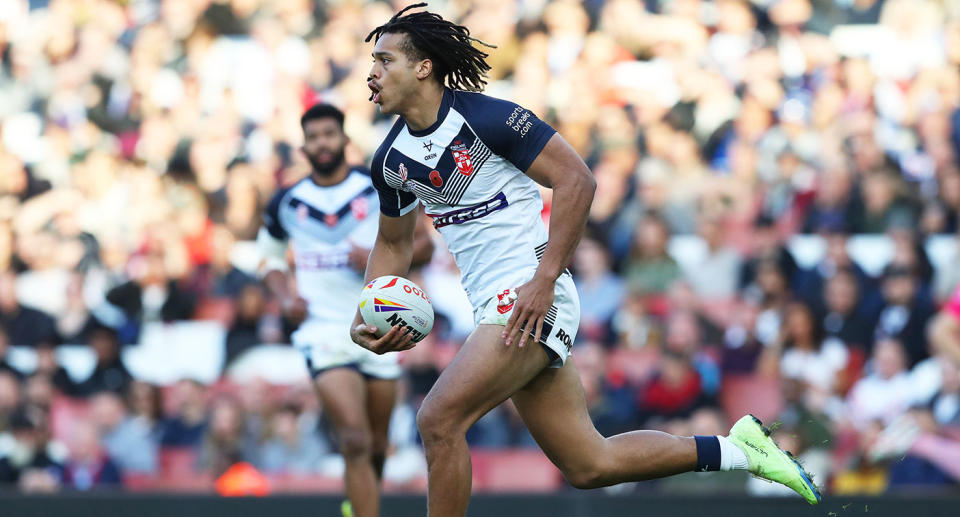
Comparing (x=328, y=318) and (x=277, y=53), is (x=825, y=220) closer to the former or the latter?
(x=328, y=318)

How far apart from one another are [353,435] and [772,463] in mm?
2776

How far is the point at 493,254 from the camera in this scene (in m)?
6.00

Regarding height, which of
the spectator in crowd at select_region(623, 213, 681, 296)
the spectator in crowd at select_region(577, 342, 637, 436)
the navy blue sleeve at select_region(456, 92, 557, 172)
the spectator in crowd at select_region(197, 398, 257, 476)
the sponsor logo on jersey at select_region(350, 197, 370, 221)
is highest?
the spectator in crowd at select_region(623, 213, 681, 296)

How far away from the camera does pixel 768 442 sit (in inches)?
255

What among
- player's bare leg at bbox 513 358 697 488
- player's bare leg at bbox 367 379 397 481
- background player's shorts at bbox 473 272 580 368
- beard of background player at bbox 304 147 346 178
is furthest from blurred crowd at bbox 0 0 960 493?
background player's shorts at bbox 473 272 580 368

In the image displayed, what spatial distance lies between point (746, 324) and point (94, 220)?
763 cm

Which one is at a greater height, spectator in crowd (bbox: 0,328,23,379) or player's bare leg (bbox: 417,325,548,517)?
spectator in crowd (bbox: 0,328,23,379)

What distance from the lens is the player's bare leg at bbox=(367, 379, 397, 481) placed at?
848 centimetres

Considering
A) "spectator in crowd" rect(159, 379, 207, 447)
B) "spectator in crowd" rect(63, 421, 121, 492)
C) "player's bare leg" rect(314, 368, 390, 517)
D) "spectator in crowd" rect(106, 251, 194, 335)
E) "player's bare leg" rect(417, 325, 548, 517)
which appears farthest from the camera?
"spectator in crowd" rect(106, 251, 194, 335)

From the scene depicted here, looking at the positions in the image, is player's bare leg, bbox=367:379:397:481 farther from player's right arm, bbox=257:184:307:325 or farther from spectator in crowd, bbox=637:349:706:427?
spectator in crowd, bbox=637:349:706:427

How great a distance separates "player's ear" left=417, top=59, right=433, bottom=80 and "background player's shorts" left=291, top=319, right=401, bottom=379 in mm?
2811

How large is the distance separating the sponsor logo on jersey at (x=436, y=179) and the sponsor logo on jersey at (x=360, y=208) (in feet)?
8.60

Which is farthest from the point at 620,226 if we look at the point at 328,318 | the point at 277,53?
the point at 277,53

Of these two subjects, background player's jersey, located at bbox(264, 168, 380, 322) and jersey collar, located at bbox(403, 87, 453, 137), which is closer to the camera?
jersey collar, located at bbox(403, 87, 453, 137)
